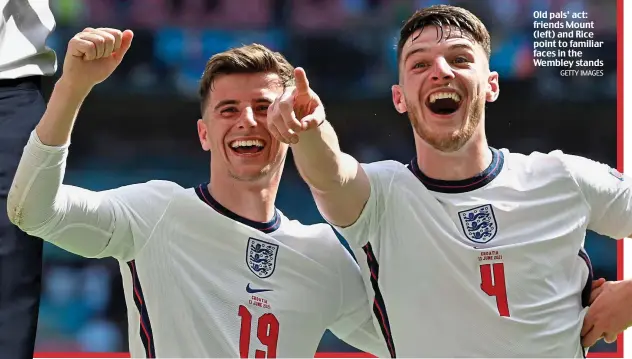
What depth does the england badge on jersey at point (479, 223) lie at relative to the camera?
8.24 ft

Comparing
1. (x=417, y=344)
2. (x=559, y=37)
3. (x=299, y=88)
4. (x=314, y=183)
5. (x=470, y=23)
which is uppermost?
(x=559, y=37)

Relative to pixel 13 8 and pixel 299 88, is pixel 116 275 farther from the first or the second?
pixel 299 88

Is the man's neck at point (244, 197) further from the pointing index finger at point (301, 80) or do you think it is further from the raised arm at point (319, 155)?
the pointing index finger at point (301, 80)

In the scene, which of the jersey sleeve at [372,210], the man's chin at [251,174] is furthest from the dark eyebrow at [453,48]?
the man's chin at [251,174]

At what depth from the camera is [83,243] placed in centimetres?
253

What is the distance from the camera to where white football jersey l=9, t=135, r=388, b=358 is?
259 cm

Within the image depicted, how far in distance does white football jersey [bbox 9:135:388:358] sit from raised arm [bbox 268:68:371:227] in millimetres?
343

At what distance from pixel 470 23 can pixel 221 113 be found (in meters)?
0.87

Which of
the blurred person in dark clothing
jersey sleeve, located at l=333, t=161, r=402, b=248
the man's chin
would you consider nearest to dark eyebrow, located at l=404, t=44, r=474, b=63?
jersey sleeve, located at l=333, t=161, r=402, b=248

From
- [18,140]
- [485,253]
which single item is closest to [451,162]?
[485,253]

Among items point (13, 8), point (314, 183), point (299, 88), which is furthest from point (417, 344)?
point (13, 8)

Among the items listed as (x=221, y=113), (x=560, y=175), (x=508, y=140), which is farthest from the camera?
(x=508, y=140)

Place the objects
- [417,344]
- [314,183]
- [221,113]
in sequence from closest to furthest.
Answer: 1. [314,183]
2. [417,344]
3. [221,113]

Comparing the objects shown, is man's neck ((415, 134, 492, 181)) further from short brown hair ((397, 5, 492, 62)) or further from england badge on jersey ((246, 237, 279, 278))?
england badge on jersey ((246, 237, 279, 278))
